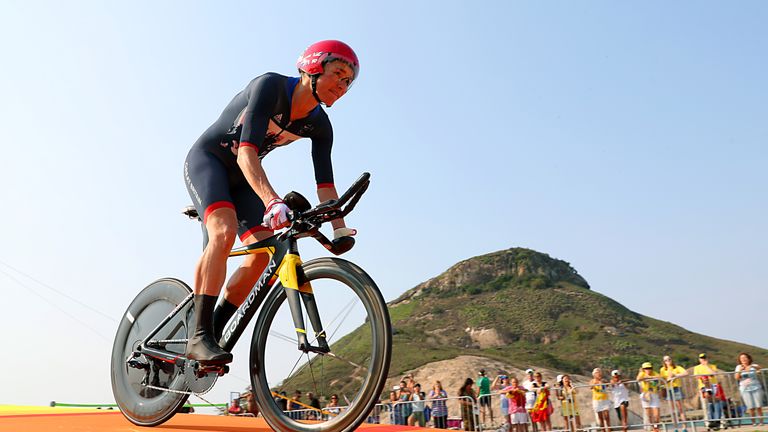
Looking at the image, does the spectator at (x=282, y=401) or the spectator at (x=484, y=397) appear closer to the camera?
the spectator at (x=282, y=401)

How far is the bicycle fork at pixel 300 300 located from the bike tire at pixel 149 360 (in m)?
1.16

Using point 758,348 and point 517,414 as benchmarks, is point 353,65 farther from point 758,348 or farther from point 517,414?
point 758,348

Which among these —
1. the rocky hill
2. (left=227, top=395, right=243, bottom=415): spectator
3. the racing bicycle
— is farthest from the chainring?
the rocky hill

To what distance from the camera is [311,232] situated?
3.83 m

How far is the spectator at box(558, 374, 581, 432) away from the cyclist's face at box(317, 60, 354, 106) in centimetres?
1131

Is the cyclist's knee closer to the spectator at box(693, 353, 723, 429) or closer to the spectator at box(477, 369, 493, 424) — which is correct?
the spectator at box(693, 353, 723, 429)

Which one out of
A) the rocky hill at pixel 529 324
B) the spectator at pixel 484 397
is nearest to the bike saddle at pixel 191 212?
the spectator at pixel 484 397

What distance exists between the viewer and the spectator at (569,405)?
13.9 metres

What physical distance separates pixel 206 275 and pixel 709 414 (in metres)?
11.4

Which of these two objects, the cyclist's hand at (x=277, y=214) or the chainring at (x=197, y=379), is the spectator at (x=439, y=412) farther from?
the cyclist's hand at (x=277, y=214)

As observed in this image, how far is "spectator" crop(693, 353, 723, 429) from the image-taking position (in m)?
12.3

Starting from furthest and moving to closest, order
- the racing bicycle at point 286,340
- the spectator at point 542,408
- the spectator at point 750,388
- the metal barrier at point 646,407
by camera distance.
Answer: the spectator at point 542,408 → the metal barrier at point 646,407 → the spectator at point 750,388 → the racing bicycle at point 286,340

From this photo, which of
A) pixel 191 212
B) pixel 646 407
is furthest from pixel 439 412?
pixel 191 212

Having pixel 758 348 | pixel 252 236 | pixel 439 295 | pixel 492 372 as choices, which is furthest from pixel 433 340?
pixel 252 236
